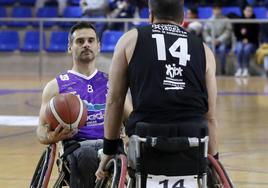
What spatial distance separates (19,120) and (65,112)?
272 inches

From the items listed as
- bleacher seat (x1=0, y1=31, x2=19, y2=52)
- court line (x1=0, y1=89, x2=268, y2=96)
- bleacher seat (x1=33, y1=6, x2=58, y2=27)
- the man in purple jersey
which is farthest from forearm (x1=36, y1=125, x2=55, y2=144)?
bleacher seat (x1=33, y1=6, x2=58, y2=27)

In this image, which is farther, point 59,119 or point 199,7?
point 199,7

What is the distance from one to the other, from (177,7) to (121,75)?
0.44 m

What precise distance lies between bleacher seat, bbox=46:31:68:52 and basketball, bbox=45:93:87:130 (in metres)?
14.3

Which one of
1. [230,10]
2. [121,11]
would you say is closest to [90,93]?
[121,11]

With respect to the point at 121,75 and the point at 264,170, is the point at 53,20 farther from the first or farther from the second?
the point at 121,75

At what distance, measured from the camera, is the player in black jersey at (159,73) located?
3988mm

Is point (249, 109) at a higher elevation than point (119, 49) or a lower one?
lower

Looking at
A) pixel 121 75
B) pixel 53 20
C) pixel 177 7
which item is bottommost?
pixel 53 20

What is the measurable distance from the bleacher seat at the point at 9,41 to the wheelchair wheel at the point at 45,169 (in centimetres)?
1488

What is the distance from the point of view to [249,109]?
1334 cm

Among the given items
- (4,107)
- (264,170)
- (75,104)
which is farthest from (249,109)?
(75,104)

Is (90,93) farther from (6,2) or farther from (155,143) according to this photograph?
(6,2)

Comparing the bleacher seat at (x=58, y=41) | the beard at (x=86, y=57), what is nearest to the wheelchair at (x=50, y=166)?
the beard at (x=86, y=57)
